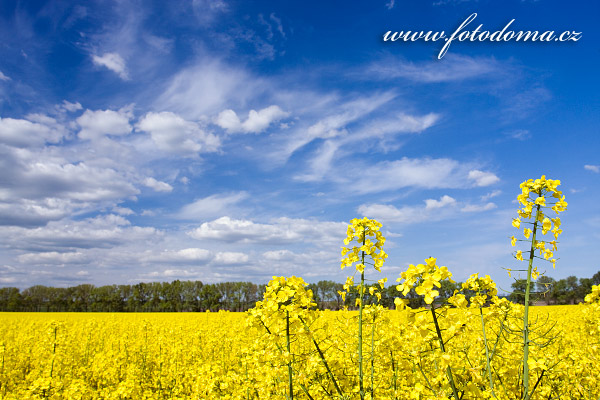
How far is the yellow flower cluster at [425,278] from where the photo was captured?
95.3 inches

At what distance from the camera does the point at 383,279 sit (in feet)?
13.8

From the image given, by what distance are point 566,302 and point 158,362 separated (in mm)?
75572

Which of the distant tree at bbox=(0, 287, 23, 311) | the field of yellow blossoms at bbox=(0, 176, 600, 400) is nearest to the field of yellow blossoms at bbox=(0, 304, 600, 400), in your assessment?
the field of yellow blossoms at bbox=(0, 176, 600, 400)

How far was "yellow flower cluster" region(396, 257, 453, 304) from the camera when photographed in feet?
7.95

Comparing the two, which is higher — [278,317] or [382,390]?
[278,317]

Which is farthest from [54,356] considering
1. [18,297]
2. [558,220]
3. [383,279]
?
[18,297]

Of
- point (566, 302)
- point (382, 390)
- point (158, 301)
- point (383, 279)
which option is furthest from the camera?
point (158, 301)

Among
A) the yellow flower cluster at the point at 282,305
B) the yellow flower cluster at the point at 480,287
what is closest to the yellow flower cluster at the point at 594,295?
the yellow flower cluster at the point at 480,287

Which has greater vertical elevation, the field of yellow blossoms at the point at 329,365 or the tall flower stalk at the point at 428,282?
the tall flower stalk at the point at 428,282

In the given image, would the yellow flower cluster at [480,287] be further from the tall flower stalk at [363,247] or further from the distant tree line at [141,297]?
the distant tree line at [141,297]

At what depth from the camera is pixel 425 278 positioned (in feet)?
8.17

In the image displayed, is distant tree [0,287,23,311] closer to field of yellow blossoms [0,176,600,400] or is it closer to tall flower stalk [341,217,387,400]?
field of yellow blossoms [0,176,600,400]

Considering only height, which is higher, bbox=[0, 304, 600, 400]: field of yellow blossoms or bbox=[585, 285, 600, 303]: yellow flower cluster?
bbox=[585, 285, 600, 303]: yellow flower cluster

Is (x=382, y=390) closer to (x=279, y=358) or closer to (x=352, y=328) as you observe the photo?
(x=279, y=358)
